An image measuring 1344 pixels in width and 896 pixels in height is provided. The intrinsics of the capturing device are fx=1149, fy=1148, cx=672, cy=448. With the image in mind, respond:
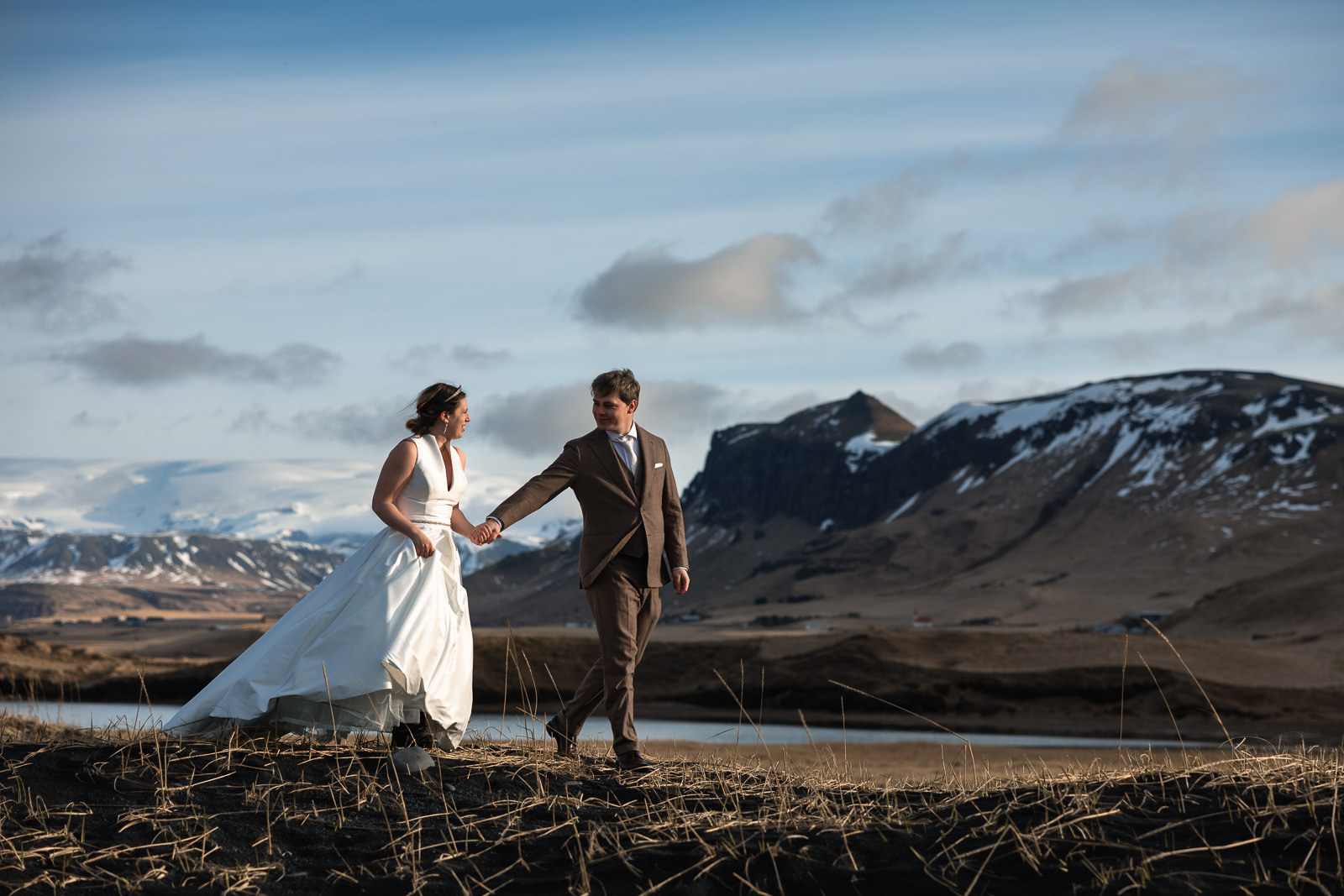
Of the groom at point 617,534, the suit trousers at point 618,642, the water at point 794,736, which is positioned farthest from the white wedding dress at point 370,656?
the water at point 794,736

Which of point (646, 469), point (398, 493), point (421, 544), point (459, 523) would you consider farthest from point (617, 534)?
point (398, 493)

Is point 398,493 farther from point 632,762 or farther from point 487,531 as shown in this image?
point 632,762

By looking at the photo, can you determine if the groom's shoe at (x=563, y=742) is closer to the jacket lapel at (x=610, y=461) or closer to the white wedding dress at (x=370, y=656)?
the white wedding dress at (x=370, y=656)

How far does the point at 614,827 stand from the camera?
209 inches

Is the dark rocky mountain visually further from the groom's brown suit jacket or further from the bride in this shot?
the bride

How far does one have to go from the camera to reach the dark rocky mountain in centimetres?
7650

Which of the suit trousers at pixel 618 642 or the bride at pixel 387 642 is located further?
the suit trousers at pixel 618 642

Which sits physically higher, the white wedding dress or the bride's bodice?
the bride's bodice

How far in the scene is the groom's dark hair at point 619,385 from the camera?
724 cm

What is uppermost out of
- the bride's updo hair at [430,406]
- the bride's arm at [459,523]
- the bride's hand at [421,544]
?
the bride's updo hair at [430,406]

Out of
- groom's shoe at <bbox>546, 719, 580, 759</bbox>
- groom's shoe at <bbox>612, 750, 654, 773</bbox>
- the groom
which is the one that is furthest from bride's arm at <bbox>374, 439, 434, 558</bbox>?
groom's shoe at <bbox>612, 750, 654, 773</bbox>

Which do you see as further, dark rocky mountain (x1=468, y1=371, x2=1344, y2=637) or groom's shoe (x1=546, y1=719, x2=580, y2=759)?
dark rocky mountain (x1=468, y1=371, x2=1344, y2=637)

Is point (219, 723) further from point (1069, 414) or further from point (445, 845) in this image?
point (1069, 414)

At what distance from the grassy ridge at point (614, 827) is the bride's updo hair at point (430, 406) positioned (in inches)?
77.3
